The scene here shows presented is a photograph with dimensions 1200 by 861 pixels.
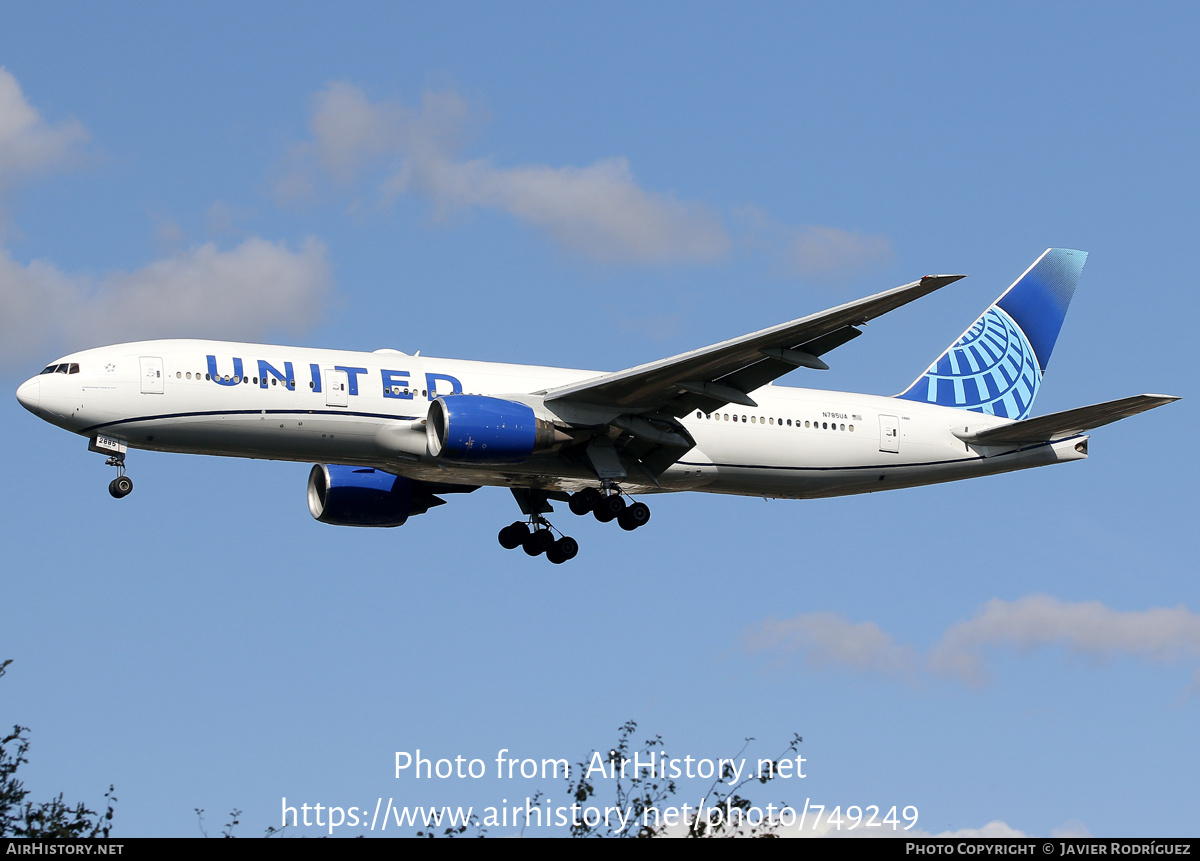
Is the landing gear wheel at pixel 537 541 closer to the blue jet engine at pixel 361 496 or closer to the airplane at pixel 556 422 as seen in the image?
the airplane at pixel 556 422

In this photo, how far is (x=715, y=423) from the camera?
108 feet

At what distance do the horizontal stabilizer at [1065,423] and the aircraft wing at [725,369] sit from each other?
6.54 meters

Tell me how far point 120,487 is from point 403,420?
5806 mm

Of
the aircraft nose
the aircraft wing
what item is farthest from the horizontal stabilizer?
the aircraft nose

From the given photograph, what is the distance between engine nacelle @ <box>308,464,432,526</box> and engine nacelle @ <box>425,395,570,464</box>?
251 inches

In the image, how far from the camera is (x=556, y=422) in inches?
1216

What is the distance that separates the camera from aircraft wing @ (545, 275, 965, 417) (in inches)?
1093

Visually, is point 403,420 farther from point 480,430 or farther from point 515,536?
point 515,536

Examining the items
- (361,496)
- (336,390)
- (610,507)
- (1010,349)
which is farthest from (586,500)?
(1010,349)

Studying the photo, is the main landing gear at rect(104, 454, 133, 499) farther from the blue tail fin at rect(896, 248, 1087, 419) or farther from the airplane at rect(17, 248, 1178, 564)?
the blue tail fin at rect(896, 248, 1087, 419)

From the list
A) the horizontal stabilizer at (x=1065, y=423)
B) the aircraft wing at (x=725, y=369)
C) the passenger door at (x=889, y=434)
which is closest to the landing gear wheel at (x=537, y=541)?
the aircraft wing at (x=725, y=369)
